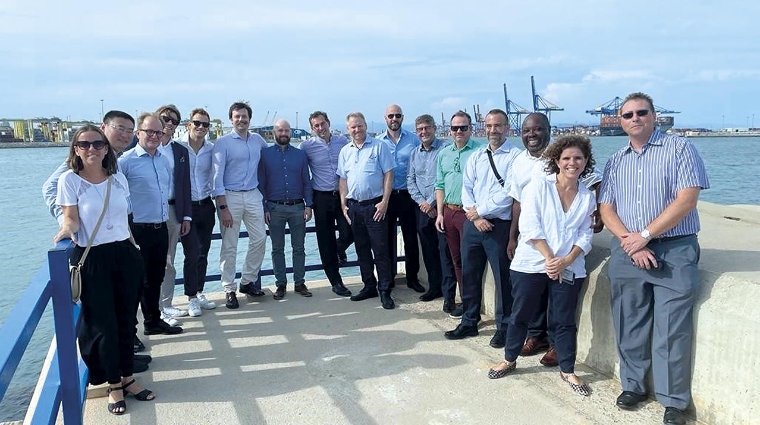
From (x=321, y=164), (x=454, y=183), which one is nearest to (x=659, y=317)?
(x=454, y=183)

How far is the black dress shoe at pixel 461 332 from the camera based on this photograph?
460cm

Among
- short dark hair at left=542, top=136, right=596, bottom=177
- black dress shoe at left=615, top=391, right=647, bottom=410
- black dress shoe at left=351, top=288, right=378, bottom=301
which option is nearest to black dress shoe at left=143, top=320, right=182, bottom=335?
black dress shoe at left=351, top=288, right=378, bottom=301

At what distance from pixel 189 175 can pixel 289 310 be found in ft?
5.32

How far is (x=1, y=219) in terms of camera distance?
24109mm

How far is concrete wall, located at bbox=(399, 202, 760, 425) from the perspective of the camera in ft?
9.42

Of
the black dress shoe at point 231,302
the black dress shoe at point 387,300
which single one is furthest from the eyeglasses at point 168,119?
the black dress shoe at point 387,300

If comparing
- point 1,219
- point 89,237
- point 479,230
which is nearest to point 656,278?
point 479,230

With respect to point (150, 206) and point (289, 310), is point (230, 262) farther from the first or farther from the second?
point (150, 206)

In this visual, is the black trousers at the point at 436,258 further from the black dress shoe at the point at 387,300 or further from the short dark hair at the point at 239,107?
the short dark hair at the point at 239,107

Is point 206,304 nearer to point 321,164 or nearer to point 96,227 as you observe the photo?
point 321,164

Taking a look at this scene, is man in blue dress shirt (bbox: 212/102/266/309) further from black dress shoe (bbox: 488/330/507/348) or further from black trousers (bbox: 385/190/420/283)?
black dress shoe (bbox: 488/330/507/348)

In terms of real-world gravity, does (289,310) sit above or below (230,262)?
below

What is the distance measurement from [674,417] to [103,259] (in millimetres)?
3485

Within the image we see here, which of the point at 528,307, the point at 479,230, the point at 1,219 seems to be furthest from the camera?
the point at 1,219
